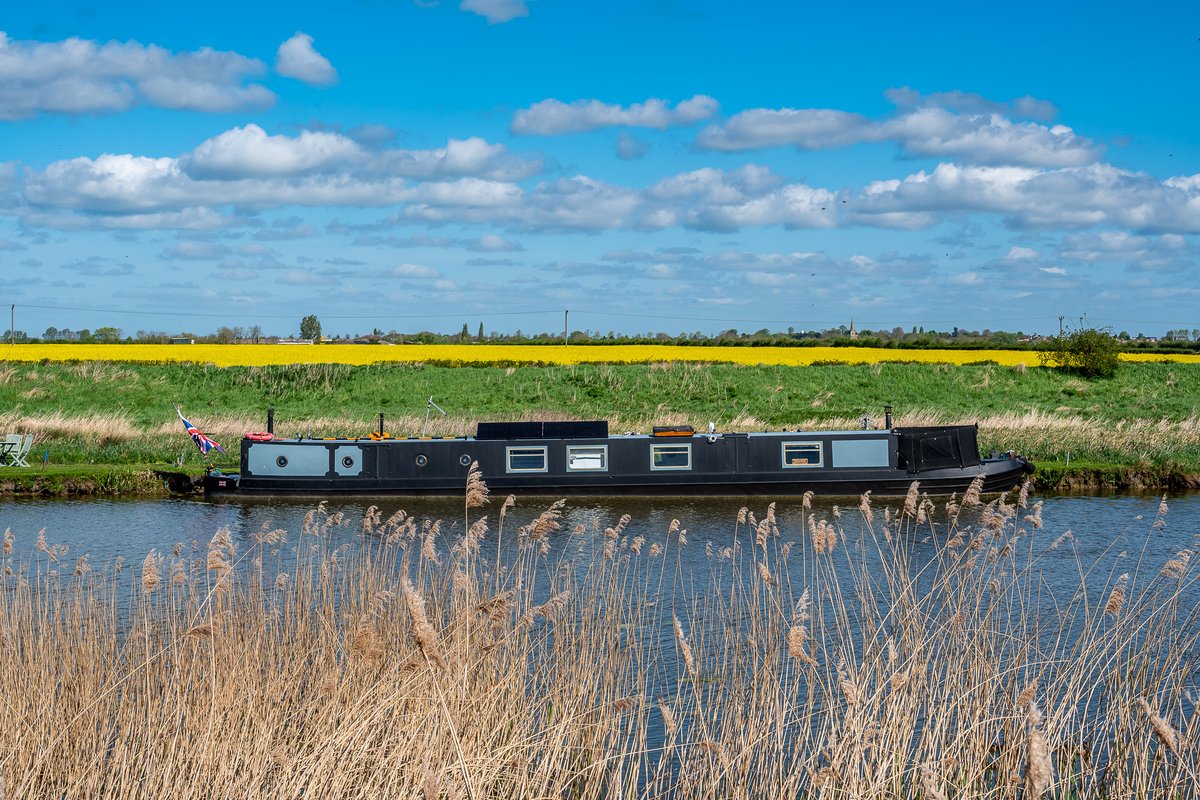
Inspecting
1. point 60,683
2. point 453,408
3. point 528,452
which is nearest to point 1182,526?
point 528,452

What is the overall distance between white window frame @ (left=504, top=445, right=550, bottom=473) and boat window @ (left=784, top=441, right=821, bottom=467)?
463 centimetres

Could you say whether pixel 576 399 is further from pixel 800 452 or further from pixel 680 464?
pixel 800 452

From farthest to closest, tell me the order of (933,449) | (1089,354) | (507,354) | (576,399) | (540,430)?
(507,354)
(1089,354)
(576,399)
(540,430)
(933,449)

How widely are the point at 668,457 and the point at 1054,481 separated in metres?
7.36

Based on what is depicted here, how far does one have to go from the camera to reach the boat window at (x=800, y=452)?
22312mm

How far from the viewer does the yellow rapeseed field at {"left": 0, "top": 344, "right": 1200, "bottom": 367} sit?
46.8 m

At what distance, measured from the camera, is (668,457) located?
22.5 meters

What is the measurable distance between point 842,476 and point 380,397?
58.9 feet

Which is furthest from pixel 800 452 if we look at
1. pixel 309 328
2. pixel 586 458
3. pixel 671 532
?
pixel 309 328

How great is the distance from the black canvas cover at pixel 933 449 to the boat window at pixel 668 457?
4176 mm

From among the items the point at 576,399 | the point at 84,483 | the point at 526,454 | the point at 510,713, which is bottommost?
the point at 510,713

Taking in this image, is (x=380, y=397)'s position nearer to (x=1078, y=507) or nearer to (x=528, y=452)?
(x=528, y=452)

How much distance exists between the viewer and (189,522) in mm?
19219

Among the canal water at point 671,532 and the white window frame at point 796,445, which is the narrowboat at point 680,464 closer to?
the white window frame at point 796,445
